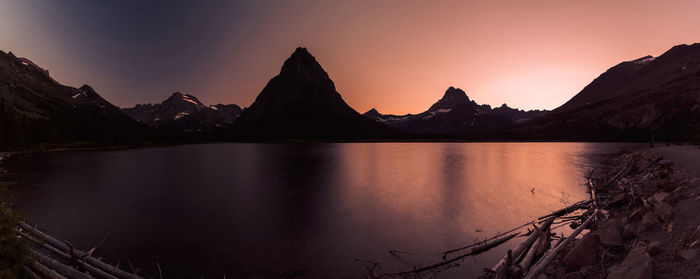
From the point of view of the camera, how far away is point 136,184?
4562cm

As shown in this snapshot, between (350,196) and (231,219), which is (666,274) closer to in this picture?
(231,219)

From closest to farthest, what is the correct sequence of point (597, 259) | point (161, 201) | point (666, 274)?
point (666, 274) < point (597, 259) < point (161, 201)

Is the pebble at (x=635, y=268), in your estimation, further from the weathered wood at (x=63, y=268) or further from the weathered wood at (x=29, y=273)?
the weathered wood at (x=29, y=273)

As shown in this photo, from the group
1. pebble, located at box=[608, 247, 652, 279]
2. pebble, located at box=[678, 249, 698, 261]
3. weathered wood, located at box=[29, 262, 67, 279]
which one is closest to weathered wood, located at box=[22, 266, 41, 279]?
weathered wood, located at box=[29, 262, 67, 279]

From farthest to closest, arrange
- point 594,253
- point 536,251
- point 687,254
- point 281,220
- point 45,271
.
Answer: point 281,220
point 536,251
point 594,253
point 45,271
point 687,254

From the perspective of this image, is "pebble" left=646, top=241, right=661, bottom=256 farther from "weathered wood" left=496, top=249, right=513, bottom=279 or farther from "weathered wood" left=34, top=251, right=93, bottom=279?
"weathered wood" left=34, top=251, right=93, bottom=279

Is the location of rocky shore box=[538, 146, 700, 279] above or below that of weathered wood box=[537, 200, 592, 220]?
above

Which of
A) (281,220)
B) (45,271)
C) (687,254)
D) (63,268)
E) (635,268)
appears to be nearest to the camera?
(635,268)

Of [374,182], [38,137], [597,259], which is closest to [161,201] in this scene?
[374,182]

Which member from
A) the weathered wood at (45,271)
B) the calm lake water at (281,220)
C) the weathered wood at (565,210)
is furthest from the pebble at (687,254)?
the weathered wood at (45,271)

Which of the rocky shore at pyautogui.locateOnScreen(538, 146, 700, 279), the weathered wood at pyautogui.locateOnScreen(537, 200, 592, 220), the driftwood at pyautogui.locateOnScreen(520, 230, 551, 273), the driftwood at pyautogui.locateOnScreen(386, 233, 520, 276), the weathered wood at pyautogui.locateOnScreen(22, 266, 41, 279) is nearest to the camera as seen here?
the rocky shore at pyautogui.locateOnScreen(538, 146, 700, 279)

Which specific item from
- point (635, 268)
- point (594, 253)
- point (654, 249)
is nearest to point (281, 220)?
point (594, 253)

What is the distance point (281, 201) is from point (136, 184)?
2915 cm

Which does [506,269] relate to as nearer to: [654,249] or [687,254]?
[654,249]
